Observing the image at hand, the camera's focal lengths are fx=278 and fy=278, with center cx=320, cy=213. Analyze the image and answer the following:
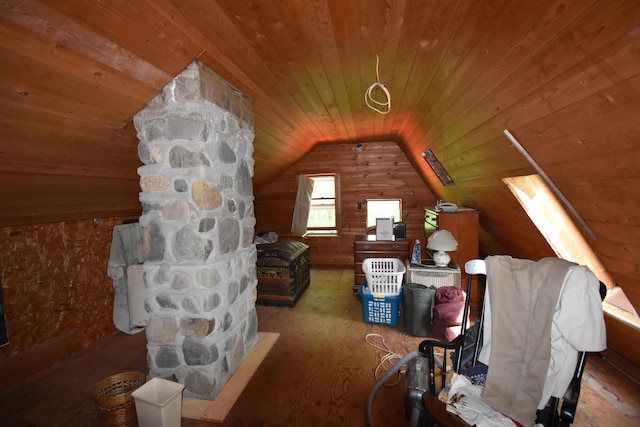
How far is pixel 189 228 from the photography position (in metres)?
1.77

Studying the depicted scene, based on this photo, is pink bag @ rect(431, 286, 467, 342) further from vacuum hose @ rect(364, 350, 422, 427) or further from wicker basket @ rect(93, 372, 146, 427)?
wicker basket @ rect(93, 372, 146, 427)

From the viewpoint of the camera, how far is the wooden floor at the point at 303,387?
5.82ft

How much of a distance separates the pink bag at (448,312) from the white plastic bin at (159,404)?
218 centimetres

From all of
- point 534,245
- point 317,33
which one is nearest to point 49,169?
point 317,33

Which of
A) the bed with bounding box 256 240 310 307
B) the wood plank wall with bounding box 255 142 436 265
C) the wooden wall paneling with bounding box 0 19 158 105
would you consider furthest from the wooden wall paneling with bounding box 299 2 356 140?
the wood plank wall with bounding box 255 142 436 265

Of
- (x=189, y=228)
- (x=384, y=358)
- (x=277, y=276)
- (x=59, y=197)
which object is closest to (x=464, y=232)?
(x=384, y=358)

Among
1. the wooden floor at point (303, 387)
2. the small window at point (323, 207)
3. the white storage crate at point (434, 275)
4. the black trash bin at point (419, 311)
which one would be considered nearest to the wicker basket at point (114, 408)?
the wooden floor at point (303, 387)

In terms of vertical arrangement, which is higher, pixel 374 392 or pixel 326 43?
pixel 326 43

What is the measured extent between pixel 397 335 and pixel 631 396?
1609 millimetres

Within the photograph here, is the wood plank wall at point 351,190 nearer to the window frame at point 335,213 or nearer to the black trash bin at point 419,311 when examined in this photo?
the window frame at point 335,213

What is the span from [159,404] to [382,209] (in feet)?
14.7

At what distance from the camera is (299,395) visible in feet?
6.46

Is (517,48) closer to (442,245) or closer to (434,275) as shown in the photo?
(442,245)

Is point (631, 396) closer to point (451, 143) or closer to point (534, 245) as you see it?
point (534, 245)
